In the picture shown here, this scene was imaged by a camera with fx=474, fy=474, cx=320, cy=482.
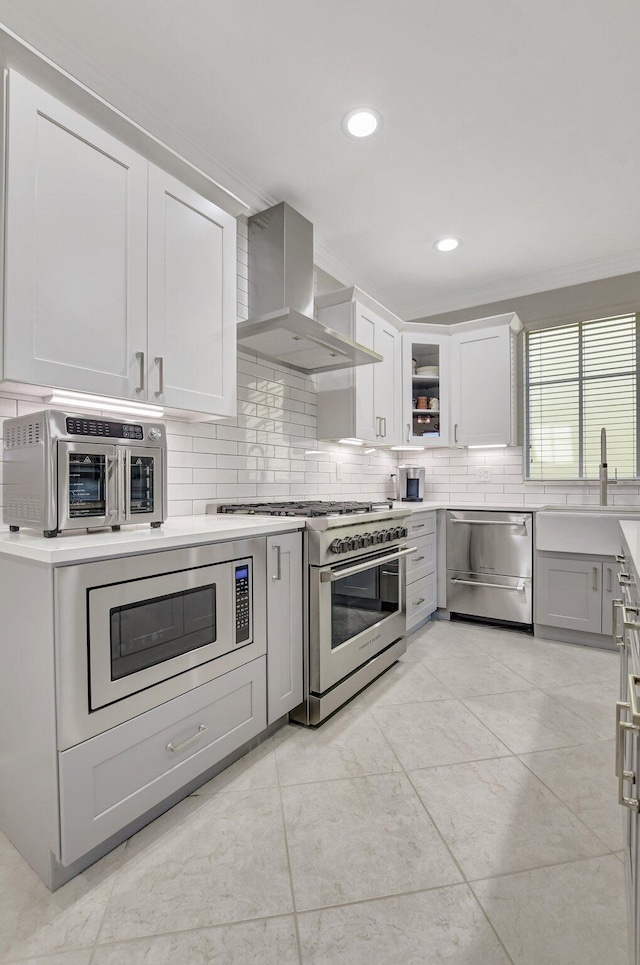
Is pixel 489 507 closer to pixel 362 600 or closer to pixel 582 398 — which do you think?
pixel 582 398

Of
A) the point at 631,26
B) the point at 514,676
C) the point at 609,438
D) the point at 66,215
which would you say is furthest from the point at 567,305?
the point at 66,215

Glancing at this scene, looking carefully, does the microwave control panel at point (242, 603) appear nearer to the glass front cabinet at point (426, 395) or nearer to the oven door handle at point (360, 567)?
the oven door handle at point (360, 567)

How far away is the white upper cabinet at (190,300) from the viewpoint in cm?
191

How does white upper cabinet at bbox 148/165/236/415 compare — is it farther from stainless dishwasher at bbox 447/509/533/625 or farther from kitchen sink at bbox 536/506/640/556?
kitchen sink at bbox 536/506/640/556

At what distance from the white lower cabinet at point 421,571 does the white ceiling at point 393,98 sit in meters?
2.05

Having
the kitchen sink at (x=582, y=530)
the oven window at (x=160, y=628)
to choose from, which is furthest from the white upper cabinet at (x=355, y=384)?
the oven window at (x=160, y=628)

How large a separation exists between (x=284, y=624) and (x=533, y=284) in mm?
3536

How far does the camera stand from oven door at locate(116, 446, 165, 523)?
1.65 meters

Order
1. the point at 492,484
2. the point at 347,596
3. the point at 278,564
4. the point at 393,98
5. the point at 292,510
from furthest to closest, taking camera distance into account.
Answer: the point at 492,484
the point at 347,596
the point at 292,510
the point at 393,98
the point at 278,564

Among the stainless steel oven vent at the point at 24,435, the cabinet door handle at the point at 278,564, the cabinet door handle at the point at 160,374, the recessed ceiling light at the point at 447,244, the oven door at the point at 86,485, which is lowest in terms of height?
the cabinet door handle at the point at 278,564

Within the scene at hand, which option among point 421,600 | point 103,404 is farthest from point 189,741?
point 421,600

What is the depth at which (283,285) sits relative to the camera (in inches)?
107

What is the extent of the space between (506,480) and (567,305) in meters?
1.50

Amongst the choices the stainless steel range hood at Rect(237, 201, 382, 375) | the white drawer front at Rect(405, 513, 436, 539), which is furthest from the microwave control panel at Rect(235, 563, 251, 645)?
the white drawer front at Rect(405, 513, 436, 539)
